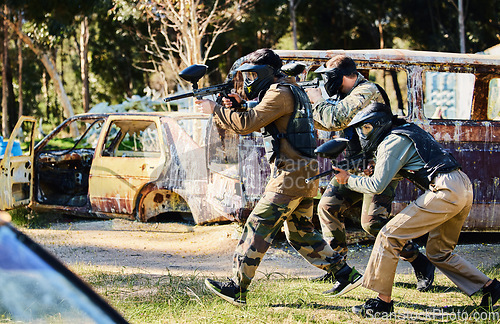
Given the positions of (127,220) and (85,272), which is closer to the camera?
(85,272)

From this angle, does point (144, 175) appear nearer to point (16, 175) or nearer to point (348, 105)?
point (16, 175)

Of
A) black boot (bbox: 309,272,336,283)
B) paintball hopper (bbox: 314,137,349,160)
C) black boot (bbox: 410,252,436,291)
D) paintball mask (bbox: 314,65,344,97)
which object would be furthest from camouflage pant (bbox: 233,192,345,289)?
black boot (bbox: 410,252,436,291)

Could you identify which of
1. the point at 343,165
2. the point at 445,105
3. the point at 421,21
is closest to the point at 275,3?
the point at 421,21

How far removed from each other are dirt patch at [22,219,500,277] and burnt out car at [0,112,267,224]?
0.79 ft

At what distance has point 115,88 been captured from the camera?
3034 centimetres

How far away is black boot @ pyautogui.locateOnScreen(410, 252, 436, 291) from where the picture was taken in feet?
14.0

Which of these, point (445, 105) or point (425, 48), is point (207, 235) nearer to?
point (445, 105)

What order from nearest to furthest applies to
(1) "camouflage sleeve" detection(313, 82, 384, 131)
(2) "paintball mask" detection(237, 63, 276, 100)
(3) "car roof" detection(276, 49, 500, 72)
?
1. (2) "paintball mask" detection(237, 63, 276, 100)
2. (1) "camouflage sleeve" detection(313, 82, 384, 131)
3. (3) "car roof" detection(276, 49, 500, 72)

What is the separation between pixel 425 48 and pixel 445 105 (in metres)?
10.6

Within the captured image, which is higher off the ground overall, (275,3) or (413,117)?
(275,3)

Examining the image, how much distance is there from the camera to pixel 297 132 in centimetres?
374

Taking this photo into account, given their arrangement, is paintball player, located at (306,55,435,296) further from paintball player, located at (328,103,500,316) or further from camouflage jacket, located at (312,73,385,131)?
paintball player, located at (328,103,500,316)

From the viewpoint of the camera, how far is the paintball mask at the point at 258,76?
3783mm

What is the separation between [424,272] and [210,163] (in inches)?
106
